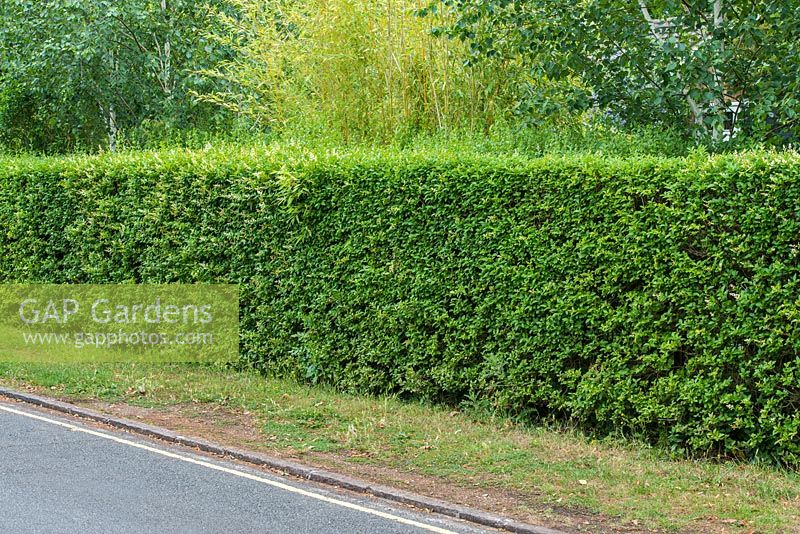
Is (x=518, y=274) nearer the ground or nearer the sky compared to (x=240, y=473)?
nearer the sky

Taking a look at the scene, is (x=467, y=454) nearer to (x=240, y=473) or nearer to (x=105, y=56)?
(x=240, y=473)

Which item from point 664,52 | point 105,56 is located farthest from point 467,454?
point 105,56

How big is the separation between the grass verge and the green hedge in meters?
0.39

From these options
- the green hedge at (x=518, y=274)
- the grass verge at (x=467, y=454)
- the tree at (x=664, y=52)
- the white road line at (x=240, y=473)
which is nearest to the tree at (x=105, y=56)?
the green hedge at (x=518, y=274)

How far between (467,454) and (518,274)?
1.93m

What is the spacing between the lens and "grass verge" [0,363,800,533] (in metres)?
6.91

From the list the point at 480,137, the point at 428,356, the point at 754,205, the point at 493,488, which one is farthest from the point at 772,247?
the point at 480,137

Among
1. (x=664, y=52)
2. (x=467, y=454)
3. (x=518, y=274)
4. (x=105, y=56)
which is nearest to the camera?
(x=467, y=454)

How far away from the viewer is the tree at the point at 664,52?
35.2 ft

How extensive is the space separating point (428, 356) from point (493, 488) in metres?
2.84

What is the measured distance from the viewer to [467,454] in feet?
27.3

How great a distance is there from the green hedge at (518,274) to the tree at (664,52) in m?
2.47

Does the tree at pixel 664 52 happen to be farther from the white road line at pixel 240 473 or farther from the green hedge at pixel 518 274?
the white road line at pixel 240 473

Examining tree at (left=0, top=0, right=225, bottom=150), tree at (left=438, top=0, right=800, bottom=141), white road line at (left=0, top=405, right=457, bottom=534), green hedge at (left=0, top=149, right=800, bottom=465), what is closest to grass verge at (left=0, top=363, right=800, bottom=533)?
green hedge at (left=0, top=149, right=800, bottom=465)
